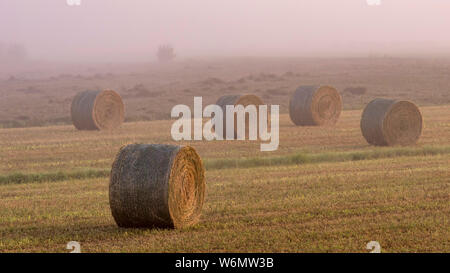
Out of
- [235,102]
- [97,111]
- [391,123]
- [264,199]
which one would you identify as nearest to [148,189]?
[264,199]

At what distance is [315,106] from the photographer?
28109 mm

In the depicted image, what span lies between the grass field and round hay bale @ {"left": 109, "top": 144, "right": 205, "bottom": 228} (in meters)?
0.23

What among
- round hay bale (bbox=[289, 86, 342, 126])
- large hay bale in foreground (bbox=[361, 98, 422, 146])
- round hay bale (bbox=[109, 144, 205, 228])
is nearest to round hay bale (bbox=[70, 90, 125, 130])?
Result: round hay bale (bbox=[289, 86, 342, 126])

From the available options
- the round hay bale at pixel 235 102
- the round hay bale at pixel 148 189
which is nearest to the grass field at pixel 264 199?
the round hay bale at pixel 148 189

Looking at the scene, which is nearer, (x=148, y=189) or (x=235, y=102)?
(x=148, y=189)

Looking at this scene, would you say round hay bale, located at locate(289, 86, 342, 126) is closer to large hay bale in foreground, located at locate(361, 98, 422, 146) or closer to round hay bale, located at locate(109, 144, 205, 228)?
large hay bale in foreground, located at locate(361, 98, 422, 146)

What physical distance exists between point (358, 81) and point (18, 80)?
42.7 meters

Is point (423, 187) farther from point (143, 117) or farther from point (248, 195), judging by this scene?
point (143, 117)

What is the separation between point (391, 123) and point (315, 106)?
6.28 metres

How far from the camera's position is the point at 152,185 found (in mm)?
10859

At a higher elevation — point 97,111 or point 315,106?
point 315,106

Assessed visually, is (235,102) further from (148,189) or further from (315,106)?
(148,189)

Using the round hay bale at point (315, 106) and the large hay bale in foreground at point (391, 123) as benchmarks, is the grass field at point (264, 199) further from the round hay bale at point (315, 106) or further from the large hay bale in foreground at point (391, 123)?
the round hay bale at point (315, 106)

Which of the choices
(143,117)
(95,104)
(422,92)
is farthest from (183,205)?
(422,92)
